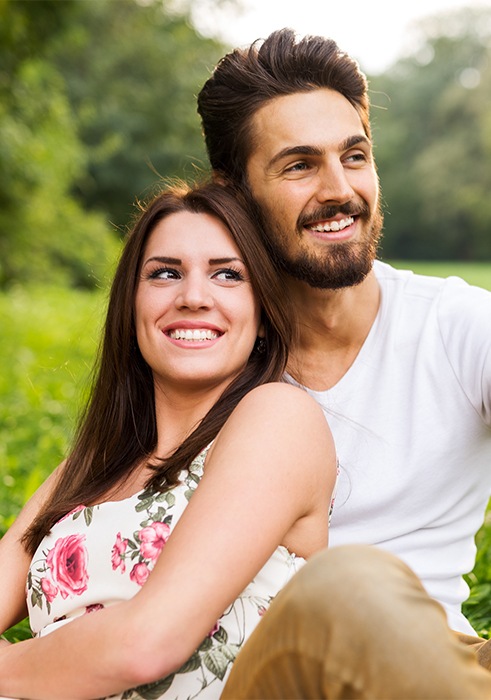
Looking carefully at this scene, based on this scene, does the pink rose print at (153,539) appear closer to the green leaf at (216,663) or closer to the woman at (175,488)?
the woman at (175,488)

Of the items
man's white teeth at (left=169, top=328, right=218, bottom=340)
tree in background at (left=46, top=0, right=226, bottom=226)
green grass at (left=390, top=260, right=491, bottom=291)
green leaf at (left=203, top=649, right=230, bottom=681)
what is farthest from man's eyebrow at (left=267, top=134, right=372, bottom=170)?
tree in background at (left=46, top=0, right=226, bottom=226)

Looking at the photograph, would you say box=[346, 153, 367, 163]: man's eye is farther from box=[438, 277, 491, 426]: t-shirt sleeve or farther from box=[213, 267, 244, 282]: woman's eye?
box=[213, 267, 244, 282]: woman's eye

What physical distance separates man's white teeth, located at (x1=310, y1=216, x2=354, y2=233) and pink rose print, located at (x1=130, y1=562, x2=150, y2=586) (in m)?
1.36

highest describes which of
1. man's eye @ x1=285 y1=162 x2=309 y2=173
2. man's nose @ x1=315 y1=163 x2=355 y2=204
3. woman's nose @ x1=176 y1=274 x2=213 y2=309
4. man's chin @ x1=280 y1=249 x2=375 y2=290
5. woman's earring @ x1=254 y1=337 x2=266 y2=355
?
man's eye @ x1=285 y1=162 x2=309 y2=173

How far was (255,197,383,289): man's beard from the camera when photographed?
3.03 m

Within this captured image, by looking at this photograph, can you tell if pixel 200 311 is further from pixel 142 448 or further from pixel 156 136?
pixel 156 136

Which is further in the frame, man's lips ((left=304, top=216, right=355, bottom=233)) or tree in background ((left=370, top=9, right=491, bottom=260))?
tree in background ((left=370, top=9, right=491, bottom=260))

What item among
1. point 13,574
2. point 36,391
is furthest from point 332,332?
point 36,391

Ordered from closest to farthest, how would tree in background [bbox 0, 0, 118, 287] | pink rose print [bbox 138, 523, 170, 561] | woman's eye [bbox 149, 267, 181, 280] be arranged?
1. pink rose print [bbox 138, 523, 170, 561]
2. woman's eye [bbox 149, 267, 181, 280]
3. tree in background [bbox 0, 0, 118, 287]

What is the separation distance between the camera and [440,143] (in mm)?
51188

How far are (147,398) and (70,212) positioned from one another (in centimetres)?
2052

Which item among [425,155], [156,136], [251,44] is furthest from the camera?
[425,155]

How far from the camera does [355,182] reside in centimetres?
310

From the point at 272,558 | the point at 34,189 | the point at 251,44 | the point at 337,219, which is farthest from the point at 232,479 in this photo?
the point at 34,189
